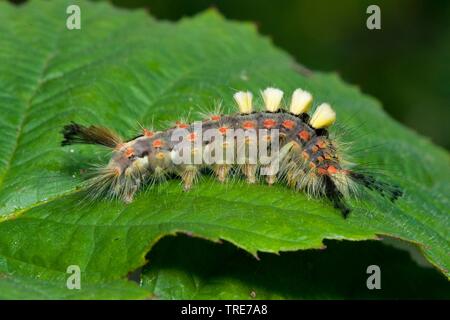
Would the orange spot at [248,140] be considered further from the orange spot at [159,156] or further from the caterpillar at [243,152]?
the orange spot at [159,156]

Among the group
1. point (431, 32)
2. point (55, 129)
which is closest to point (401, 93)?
point (431, 32)

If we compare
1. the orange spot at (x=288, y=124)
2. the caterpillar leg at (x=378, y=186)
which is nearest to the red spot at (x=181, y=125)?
the orange spot at (x=288, y=124)

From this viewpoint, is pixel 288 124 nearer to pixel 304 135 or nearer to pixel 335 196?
pixel 304 135

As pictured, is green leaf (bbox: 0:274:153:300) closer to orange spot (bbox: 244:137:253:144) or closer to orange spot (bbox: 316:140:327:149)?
orange spot (bbox: 244:137:253:144)

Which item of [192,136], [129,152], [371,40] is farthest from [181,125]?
[371,40]

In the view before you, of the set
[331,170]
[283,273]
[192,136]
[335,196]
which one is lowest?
[283,273]

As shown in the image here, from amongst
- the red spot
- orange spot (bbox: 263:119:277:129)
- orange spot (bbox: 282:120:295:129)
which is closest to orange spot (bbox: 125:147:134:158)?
the red spot
